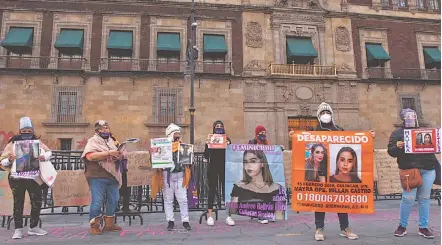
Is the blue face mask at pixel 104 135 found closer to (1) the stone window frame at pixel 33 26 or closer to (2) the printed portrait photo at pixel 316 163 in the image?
(2) the printed portrait photo at pixel 316 163

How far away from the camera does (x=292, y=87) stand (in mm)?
21000

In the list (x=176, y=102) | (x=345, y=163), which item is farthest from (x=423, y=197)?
(x=176, y=102)

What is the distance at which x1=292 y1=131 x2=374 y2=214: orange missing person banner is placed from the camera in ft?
16.7

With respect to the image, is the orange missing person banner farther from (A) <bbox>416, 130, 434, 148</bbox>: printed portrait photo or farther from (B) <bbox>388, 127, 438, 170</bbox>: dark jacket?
(A) <bbox>416, 130, 434, 148</bbox>: printed portrait photo

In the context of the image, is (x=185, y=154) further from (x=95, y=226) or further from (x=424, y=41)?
(x=424, y=41)

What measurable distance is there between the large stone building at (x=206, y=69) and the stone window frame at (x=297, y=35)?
0.07m

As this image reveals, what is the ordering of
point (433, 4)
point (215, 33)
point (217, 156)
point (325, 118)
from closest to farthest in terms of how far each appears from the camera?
point (325, 118) → point (217, 156) → point (215, 33) → point (433, 4)

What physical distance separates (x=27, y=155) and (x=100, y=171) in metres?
1.23

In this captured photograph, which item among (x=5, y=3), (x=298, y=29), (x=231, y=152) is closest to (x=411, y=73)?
(x=298, y=29)

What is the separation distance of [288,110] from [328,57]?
15.6 ft

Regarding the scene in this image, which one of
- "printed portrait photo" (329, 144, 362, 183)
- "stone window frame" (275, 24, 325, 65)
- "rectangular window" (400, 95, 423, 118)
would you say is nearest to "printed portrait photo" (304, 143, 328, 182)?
"printed portrait photo" (329, 144, 362, 183)

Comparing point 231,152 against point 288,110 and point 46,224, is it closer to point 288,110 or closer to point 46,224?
point 46,224

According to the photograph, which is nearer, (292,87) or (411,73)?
(292,87)

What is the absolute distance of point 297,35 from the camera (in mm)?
21828
